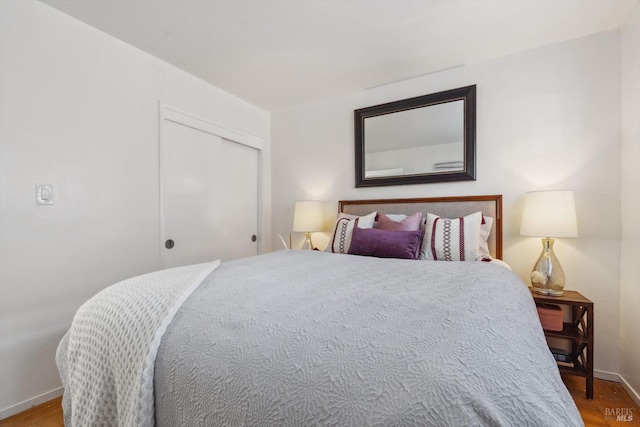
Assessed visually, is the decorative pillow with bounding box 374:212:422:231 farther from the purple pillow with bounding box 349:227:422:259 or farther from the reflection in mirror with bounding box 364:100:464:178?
the reflection in mirror with bounding box 364:100:464:178

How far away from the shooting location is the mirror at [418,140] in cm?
241

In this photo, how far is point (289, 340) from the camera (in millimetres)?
673

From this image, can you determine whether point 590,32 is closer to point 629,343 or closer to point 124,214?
point 629,343

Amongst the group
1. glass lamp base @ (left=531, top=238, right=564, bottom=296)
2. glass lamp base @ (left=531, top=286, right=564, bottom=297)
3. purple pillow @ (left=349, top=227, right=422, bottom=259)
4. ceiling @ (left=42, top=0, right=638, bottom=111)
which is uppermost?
ceiling @ (left=42, top=0, right=638, bottom=111)

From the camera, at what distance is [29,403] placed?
5.42 feet

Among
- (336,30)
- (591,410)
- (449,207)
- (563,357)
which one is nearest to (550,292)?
(563,357)

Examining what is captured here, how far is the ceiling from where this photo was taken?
1.75 metres

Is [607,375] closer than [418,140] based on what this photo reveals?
Yes

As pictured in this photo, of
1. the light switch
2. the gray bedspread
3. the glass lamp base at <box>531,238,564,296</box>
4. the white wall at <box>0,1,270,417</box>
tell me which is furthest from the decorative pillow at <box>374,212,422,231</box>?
the light switch

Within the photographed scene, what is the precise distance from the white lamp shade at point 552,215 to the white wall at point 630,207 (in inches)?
12.6

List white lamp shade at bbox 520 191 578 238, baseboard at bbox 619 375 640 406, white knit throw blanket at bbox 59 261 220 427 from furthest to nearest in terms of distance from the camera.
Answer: white lamp shade at bbox 520 191 578 238 < baseboard at bbox 619 375 640 406 < white knit throw blanket at bbox 59 261 220 427

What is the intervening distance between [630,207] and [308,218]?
7.80ft

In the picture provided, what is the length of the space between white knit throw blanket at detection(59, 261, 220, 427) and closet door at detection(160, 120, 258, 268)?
1444 millimetres
